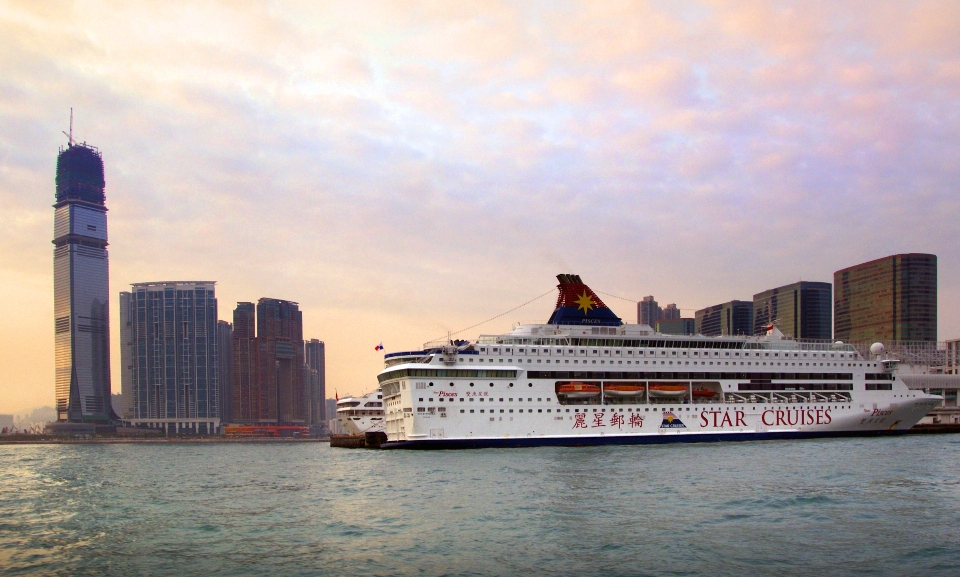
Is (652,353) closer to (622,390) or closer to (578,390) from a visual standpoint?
(622,390)

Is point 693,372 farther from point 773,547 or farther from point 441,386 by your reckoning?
point 773,547

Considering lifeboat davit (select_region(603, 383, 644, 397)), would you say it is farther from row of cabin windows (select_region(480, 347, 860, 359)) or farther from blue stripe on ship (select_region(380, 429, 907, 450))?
blue stripe on ship (select_region(380, 429, 907, 450))

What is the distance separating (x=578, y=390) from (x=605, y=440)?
11.7 ft

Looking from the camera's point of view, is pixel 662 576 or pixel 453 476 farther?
pixel 453 476

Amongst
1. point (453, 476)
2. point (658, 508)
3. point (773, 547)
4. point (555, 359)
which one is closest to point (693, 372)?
point (555, 359)

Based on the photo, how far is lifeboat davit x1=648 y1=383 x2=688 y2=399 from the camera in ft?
183

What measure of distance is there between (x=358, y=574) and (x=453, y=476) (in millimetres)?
→ 17945

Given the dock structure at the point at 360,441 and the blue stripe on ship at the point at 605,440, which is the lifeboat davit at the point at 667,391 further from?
the dock structure at the point at 360,441

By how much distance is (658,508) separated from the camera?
25328 millimetres

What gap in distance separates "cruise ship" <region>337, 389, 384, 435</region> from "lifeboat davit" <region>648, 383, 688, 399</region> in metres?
30.8

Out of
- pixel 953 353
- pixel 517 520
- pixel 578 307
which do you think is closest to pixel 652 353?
pixel 578 307

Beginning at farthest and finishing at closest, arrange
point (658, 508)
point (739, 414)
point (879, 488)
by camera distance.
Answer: point (739, 414) < point (879, 488) < point (658, 508)

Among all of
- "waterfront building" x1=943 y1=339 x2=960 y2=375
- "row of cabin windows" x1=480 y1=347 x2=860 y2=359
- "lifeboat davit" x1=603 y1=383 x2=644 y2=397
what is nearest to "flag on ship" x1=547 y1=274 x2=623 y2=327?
"row of cabin windows" x1=480 y1=347 x2=860 y2=359

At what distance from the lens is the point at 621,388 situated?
55.0 meters
